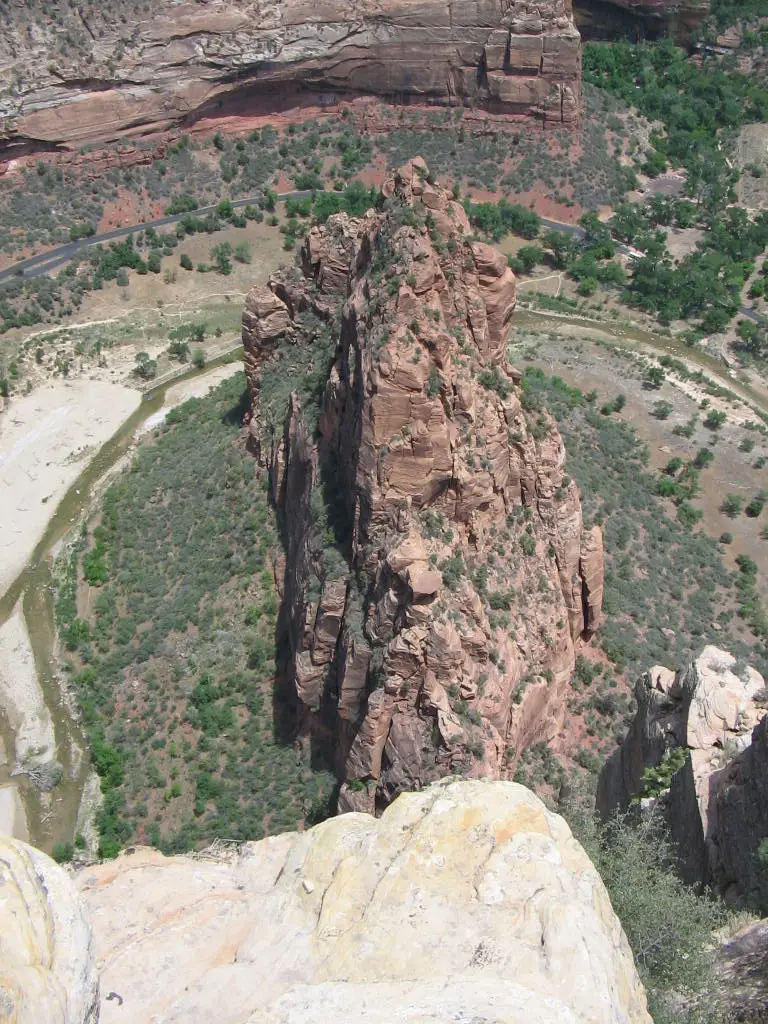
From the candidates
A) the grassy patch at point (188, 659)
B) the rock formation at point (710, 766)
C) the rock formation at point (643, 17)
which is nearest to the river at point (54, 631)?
the grassy patch at point (188, 659)

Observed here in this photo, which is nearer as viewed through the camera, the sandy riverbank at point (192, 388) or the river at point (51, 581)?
the river at point (51, 581)

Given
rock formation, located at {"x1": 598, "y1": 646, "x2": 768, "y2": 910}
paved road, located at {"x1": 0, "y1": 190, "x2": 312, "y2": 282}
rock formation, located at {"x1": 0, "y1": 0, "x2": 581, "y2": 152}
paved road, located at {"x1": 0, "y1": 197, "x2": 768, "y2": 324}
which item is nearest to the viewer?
rock formation, located at {"x1": 598, "y1": 646, "x2": 768, "y2": 910}

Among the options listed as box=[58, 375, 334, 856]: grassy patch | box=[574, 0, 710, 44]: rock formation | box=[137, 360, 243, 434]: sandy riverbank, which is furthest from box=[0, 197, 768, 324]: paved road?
box=[574, 0, 710, 44]: rock formation

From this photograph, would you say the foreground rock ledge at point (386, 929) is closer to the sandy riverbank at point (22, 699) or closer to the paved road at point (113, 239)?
the sandy riverbank at point (22, 699)

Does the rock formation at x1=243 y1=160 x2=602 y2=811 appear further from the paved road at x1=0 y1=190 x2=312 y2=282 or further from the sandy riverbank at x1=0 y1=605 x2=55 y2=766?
the paved road at x1=0 y1=190 x2=312 y2=282

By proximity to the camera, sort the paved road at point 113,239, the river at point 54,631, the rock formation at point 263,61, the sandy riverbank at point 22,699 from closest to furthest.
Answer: the river at point 54,631, the sandy riverbank at point 22,699, the paved road at point 113,239, the rock formation at point 263,61

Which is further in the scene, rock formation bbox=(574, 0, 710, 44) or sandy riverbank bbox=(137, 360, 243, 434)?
rock formation bbox=(574, 0, 710, 44)
